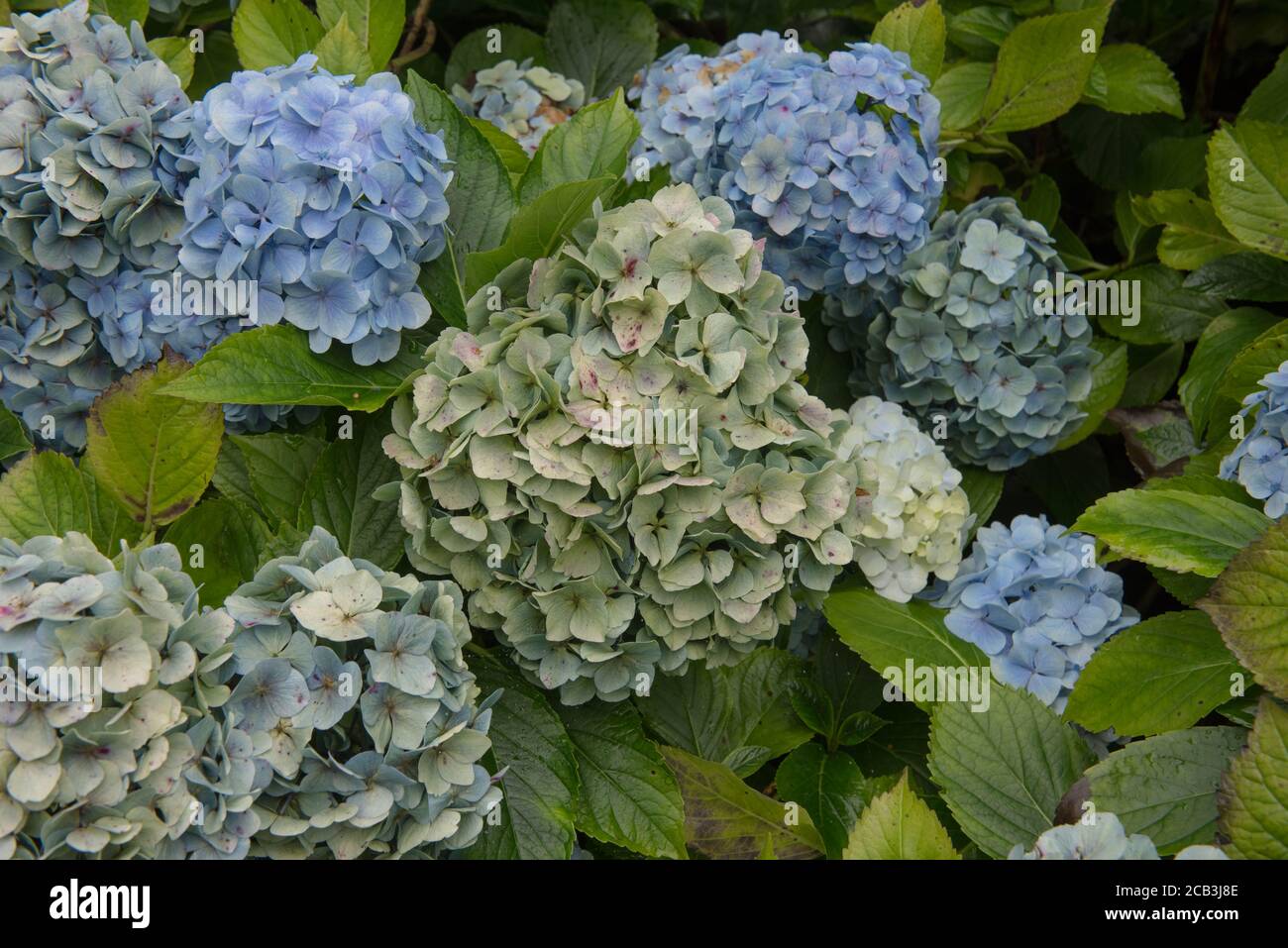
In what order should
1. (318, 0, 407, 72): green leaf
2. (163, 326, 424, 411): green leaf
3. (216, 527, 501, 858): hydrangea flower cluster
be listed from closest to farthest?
1. (216, 527, 501, 858): hydrangea flower cluster
2. (163, 326, 424, 411): green leaf
3. (318, 0, 407, 72): green leaf

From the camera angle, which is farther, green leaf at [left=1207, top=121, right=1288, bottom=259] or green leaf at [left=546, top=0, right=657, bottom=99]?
green leaf at [left=546, top=0, right=657, bottom=99]

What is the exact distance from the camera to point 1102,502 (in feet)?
4.69

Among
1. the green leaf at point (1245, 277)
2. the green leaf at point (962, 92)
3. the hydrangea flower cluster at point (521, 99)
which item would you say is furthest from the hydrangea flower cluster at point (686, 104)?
the green leaf at point (1245, 277)

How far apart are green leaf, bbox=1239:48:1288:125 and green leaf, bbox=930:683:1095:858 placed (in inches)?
43.1

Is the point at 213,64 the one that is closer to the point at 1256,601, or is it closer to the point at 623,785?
the point at 623,785

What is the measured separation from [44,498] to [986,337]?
1.23 meters

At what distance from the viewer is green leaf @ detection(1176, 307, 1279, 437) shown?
1764 millimetres

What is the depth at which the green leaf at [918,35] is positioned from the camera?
6.19 ft

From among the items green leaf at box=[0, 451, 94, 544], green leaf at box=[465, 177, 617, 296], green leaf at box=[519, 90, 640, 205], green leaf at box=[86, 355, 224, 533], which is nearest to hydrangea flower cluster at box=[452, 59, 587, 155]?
green leaf at box=[519, 90, 640, 205]

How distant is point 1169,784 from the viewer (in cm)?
135

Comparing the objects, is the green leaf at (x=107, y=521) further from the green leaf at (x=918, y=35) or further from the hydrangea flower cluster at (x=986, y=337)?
the green leaf at (x=918, y=35)

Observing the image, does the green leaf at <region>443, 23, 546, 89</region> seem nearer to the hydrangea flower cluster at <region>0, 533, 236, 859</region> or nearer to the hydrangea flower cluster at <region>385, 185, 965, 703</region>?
the hydrangea flower cluster at <region>385, 185, 965, 703</region>

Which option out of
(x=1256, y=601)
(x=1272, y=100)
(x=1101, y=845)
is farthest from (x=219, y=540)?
(x=1272, y=100)

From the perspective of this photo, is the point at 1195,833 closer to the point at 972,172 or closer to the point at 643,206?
the point at 643,206
